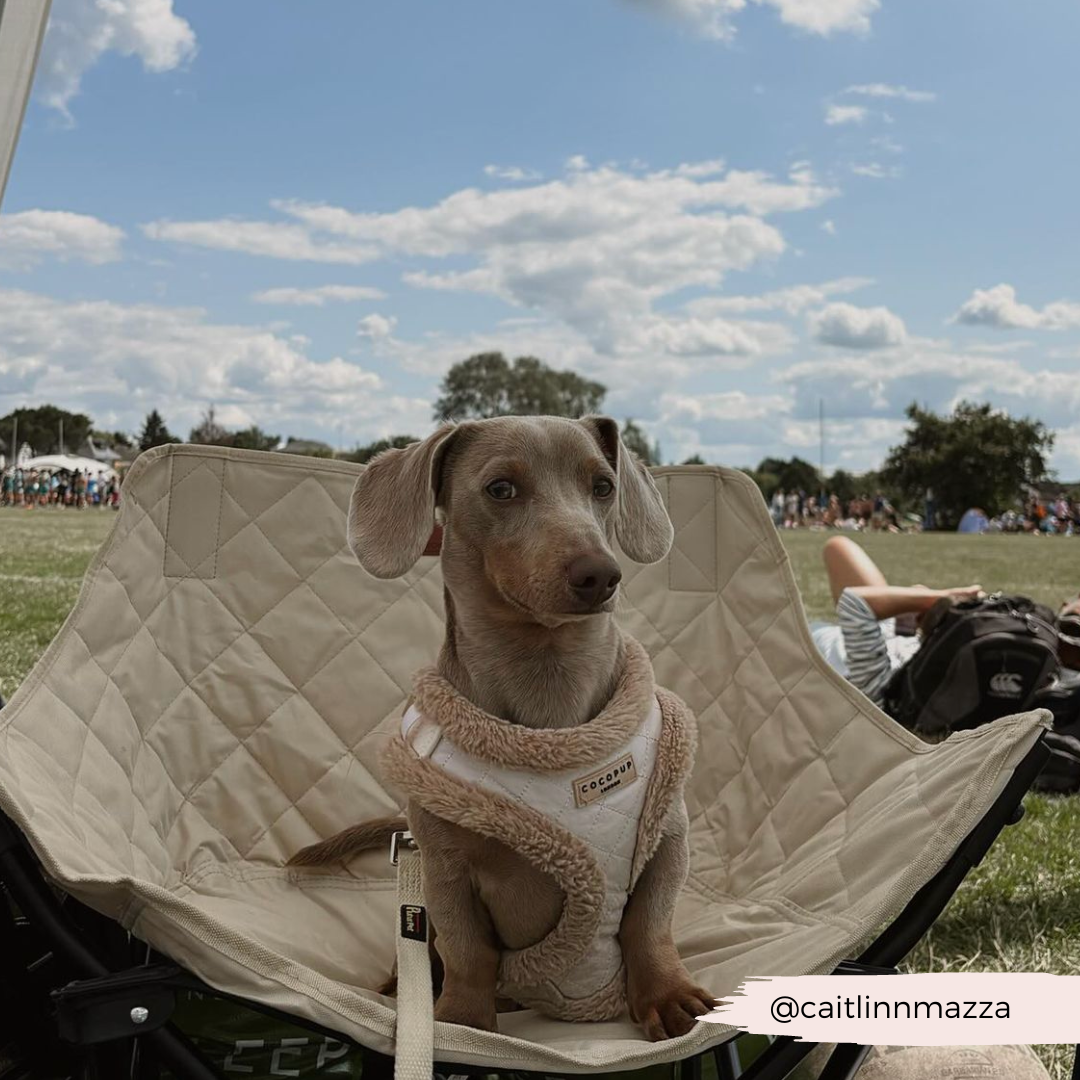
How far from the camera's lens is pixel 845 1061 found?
135cm

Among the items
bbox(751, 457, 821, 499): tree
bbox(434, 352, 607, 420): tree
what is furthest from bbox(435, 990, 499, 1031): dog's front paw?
bbox(751, 457, 821, 499): tree

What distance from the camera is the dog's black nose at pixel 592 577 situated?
1351mm

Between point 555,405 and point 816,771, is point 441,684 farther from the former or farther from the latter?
point 555,405

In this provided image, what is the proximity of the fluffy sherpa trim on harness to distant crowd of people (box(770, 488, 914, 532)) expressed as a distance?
2873 cm

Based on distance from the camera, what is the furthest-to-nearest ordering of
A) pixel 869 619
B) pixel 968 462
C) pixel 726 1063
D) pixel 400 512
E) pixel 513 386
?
pixel 968 462 < pixel 513 386 < pixel 869 619 < pixel 726 1063 < pixel 400 512

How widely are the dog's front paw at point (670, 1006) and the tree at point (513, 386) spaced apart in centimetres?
2529

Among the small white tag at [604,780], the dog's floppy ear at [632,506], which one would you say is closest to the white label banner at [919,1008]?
the small white tag at [604,780]

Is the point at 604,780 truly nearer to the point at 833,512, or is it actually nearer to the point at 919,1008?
the point at 919,1008

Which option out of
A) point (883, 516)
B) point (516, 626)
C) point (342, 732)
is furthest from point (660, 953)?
point (883, 516)

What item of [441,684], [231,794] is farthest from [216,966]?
[231,794]

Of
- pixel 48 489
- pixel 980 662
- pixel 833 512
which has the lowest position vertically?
pixel 980 662

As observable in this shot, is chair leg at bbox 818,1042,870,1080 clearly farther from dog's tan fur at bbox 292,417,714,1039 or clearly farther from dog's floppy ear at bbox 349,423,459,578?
dog's floppy ear at bbox 349,423,459,578

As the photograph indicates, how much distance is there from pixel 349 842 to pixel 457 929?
0.69m

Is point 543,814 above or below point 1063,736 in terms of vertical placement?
above
